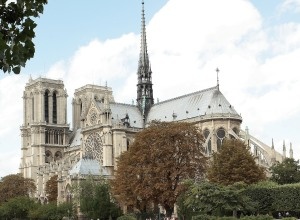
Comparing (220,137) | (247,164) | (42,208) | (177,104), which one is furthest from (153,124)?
(177,104)

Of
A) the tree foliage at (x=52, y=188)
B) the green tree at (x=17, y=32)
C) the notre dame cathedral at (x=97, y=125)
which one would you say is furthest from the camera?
the tree foliage at (x=52, y=188)

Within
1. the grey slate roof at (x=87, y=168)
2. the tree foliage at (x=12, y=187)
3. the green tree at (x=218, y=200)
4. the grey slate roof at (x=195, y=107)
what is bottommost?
the green tree at (x=218, y=200)

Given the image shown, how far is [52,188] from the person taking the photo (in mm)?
100562

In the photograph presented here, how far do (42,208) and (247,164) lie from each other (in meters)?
28.3

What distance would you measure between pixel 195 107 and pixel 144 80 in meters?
14.1

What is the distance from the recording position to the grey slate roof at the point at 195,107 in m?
92.5

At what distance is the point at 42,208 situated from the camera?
74562 mm

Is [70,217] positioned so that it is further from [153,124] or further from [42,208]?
[153,124]

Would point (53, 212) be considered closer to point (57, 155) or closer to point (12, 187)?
point (12, 187)

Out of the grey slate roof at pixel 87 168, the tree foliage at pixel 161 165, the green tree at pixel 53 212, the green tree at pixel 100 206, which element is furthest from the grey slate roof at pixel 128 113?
the tree foliage at pixel 161 165

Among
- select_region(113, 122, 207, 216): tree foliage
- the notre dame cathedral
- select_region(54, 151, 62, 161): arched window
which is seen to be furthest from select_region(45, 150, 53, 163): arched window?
select_region(113, 122, 207, 216): tree foliage

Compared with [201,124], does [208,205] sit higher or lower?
lower

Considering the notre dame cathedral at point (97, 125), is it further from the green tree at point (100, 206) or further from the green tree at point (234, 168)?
the green tree at point (100, 206)

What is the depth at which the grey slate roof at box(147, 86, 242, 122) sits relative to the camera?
92500 millimetres
